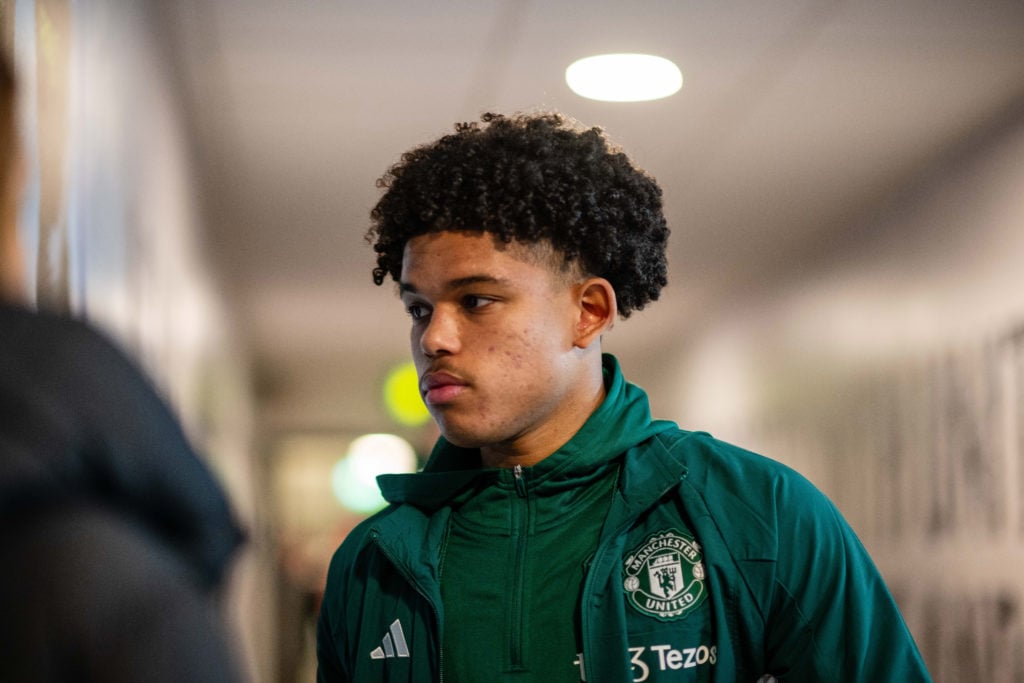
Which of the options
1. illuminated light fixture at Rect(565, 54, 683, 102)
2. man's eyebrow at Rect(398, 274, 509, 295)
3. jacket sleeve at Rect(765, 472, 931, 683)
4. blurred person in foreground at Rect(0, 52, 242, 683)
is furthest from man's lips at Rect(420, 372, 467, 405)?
illuminated light fixture at Rect(565, 54, 683, 102)

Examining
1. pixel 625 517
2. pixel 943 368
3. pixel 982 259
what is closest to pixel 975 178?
pixel 982 259

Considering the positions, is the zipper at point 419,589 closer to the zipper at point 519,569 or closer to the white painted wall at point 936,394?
the zipper at point 519,569

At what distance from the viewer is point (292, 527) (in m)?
15.5

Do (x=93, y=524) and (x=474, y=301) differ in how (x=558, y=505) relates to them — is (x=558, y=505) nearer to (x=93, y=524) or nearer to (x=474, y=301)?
(x=474, y=301)

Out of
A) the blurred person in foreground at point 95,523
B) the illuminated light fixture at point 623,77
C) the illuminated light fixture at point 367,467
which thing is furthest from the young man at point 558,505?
the illuminated light fixture at point 367,467

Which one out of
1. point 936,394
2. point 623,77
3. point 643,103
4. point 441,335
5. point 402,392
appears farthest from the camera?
point 402,392

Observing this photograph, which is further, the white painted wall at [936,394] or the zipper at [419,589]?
the white painted wall at [936,394]

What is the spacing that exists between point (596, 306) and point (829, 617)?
0.50 metres

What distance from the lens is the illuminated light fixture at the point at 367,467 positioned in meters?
12.2

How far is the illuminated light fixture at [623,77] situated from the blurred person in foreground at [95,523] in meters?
2.81

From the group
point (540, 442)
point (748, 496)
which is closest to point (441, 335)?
point (540, 442)

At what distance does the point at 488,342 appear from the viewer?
4.72 ft

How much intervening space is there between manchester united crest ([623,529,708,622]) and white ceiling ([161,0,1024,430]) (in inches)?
62.5

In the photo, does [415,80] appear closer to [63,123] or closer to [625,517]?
[63,123]
